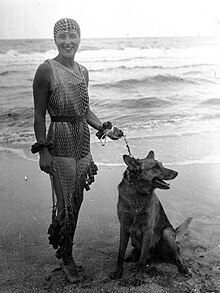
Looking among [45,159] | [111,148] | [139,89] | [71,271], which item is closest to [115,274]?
[71,271]

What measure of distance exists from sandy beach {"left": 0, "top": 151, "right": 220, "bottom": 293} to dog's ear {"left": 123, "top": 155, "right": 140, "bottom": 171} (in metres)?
0.73

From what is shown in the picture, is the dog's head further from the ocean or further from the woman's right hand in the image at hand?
the ocean

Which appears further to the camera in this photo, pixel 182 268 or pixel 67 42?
pixel 182 268

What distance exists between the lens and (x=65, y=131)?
2562 millimetres

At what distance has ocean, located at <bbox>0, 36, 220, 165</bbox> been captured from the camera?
6.01m

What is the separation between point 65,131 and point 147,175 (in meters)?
0.59

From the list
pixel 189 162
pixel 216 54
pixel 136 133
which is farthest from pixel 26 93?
pixel 189 162

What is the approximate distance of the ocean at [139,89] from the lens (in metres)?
6.01

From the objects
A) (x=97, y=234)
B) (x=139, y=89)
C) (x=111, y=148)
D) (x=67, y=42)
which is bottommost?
(x=97, y=234)

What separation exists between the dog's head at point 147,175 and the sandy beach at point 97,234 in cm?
59

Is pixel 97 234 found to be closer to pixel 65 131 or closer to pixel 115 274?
pixel 115 274

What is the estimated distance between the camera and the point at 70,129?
2.58 metres

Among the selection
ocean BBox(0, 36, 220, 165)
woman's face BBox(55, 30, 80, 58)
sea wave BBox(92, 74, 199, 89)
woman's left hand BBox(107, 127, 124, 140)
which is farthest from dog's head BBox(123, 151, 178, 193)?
sea wave BBox(92, 74, 199, 89)

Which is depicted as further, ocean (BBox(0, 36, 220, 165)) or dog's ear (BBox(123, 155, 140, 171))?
ocean (BBox(0, 36, 220, 165))
